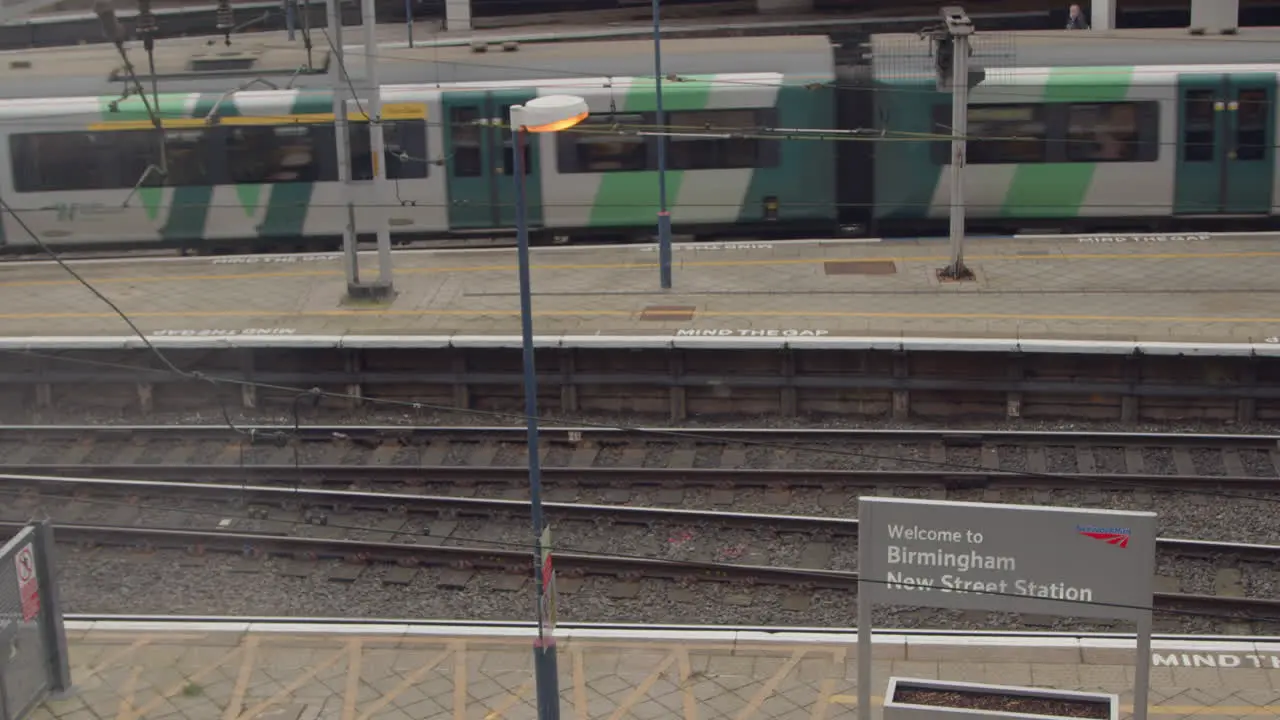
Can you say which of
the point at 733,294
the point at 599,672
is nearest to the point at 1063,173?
the point at 733,294

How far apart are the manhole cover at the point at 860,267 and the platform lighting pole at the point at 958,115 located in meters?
0.86

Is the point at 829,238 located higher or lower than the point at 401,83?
lower

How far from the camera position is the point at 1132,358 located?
59.3 feet

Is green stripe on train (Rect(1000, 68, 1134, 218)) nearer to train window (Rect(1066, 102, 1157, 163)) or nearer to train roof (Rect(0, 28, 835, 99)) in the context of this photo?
train window (Rect(1066, 102, 1157, 163))

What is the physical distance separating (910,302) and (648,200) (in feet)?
14.6

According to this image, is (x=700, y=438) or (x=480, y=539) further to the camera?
(x=700, y=438)

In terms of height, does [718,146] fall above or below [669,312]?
above

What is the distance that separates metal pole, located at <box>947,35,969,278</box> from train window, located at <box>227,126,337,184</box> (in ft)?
27.8

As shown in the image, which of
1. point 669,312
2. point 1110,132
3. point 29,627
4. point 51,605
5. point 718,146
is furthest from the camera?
point 718,146

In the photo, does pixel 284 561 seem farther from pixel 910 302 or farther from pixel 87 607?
Answer: pixel 910 302

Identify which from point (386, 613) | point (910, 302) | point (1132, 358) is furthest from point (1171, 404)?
point (386, 613)

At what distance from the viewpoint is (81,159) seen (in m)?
23.6

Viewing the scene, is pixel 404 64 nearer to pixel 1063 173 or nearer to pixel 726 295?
pixel 726 295

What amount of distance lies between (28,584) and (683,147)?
40.6 feet
